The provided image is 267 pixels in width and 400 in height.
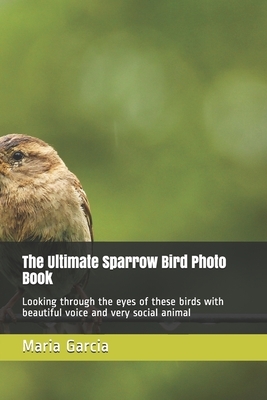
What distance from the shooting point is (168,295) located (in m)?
7.17

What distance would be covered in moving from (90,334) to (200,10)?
4545 mm

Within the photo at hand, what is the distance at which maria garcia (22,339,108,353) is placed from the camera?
5973 mm

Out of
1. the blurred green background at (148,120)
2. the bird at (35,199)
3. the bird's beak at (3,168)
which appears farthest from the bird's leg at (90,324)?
the blurred green background at (148,120)

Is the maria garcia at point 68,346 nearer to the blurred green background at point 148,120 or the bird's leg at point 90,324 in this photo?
the bird's leg at point 90,324

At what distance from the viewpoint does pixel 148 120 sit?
880 centimetres

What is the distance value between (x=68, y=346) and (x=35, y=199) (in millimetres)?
1002

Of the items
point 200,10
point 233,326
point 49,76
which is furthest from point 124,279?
point 200,10

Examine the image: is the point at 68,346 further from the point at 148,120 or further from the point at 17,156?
the point at 148,120

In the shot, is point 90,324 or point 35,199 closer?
point 90,324

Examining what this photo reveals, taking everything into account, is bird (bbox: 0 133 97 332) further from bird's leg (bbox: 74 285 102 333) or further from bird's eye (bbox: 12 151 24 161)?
bird's leg (bbox: 74 285 102 333)

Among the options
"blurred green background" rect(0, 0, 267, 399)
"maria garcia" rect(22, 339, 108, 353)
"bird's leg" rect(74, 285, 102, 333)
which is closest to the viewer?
"bird's leg" rect(74, 285, 102, 333)

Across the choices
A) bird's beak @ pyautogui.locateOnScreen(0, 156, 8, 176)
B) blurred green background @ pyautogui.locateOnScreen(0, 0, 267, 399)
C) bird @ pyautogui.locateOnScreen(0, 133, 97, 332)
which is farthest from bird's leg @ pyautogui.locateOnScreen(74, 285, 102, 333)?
blurred green background @ pyautogui.locateOnScreen(0, 0, 267, 399)

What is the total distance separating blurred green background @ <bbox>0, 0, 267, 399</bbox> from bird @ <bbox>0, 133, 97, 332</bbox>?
5.50 feet

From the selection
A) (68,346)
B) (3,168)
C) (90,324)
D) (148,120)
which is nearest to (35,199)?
(3,168)
